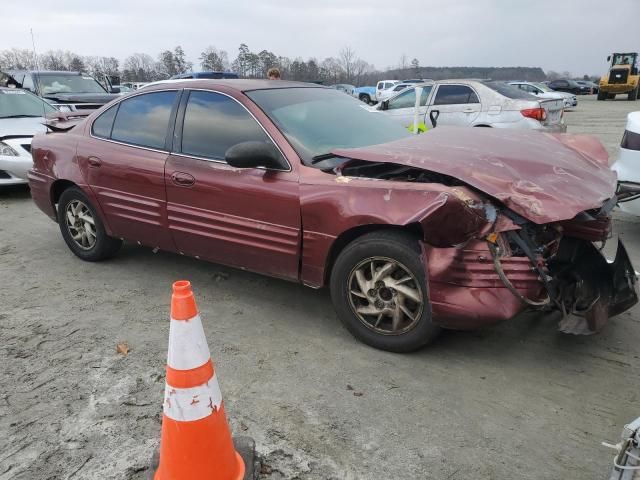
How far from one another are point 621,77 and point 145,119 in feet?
127

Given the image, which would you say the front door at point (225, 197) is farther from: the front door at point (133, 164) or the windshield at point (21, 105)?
the windshield at point (21, 105)

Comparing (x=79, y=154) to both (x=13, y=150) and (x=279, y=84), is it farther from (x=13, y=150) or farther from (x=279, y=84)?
(x=13, y=150)

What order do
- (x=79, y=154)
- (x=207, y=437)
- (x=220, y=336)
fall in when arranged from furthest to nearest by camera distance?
(x=79, y=154)
(x=220, y=336)
(x=207, y=437)

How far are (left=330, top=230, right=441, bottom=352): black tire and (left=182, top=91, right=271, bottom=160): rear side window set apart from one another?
105cm

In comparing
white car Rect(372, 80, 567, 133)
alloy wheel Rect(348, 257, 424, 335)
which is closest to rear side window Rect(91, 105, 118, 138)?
alloy wheel Rect(348, 257, 424, 335)

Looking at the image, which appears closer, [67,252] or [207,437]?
[207,437]

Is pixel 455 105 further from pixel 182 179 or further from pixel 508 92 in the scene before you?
pixel 182 179

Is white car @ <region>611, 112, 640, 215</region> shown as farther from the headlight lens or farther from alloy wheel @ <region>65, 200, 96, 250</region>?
the headlight lens

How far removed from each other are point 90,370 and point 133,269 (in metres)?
1.78

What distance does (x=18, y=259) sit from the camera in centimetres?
504

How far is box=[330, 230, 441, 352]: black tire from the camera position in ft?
9.68

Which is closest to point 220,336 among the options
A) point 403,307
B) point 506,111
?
point 403,307

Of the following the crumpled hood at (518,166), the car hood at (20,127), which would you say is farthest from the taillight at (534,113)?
the car hood at (20,127)

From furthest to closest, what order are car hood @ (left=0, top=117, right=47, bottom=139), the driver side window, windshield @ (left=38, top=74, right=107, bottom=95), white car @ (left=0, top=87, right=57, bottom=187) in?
windshield @ (left=38, top=74, right=107, bottom=95)
the driver side window
car hood @ (left=0, top=117, right=47, bottom=139)
white car @ (left=0, top=87, right=57, bottom=187)
